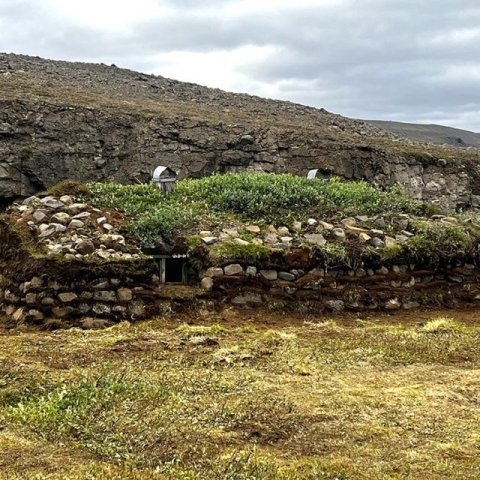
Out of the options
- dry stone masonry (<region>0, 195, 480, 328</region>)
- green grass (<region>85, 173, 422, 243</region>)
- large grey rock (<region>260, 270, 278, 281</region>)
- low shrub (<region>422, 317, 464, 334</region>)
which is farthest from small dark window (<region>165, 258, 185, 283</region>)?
low shrub (<region>422, 317, 464, 334</region>)

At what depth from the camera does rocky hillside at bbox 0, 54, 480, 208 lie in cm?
2012

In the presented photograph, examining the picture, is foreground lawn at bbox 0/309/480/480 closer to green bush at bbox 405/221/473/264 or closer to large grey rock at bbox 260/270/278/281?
large grey rock at bbox 260/270/278/281

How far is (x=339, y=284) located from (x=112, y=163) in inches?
461

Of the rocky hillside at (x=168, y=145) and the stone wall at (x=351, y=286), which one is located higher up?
the rocky hillside at (x=168, y=145)

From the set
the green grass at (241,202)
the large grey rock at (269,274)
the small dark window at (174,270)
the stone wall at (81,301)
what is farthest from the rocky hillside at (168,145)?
the large grey rock at (269,274)

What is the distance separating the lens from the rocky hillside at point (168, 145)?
20.1 meters

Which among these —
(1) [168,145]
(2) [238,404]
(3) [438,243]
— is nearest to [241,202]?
(3) [438,243]

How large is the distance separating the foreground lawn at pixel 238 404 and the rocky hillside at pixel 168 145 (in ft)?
38.7

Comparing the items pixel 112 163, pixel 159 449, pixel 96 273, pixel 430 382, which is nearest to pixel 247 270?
pixel 96 273

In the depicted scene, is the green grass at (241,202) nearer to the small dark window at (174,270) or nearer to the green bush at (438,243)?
the small dark window at (174,270)

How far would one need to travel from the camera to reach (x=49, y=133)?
2041cm

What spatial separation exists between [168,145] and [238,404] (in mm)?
16270

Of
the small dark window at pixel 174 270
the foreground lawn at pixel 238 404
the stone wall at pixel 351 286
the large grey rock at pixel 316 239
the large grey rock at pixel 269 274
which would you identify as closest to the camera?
the foreground lawn at pixel 238 404

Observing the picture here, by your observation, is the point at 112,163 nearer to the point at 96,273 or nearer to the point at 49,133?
the point at 49,133
